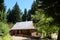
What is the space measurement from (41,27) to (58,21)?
19309mm

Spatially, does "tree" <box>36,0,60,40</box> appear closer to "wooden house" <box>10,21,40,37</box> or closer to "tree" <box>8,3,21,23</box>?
"wooden house" <box>10,21,40,37</box>

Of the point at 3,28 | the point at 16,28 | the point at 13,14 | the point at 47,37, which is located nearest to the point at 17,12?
the point at 13,14

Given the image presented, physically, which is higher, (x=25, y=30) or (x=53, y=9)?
(x=53, y=9)

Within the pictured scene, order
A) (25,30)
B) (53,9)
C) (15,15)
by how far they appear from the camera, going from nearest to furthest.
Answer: (53,9) < (25,30) < (15,15)

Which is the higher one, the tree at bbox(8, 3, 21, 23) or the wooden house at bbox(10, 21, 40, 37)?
the tree at bbox(8, 3, 21, 23)

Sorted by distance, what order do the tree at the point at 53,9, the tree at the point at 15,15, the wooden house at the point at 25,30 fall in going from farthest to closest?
the tree at the point at 15,15 < the wooden house at the point at 25,30 < the tree at the point at 53,9

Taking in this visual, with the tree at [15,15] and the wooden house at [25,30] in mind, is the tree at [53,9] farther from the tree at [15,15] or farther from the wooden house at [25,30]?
the tree at [15,15]

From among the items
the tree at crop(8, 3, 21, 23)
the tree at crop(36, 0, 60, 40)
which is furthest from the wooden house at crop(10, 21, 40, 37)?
the tree at crop(36, 0, 60, 40)

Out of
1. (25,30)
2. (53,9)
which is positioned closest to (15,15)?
(25,30)

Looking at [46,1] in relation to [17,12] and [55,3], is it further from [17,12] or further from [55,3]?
[17,12]

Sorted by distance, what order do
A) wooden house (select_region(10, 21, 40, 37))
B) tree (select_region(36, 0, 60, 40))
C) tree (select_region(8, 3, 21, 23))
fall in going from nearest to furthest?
tree (select_region(36, 0, 60, 40)) → wooden house (select_region(10, 21, 40, 37)) → tree (select_region(8, 3, 21, 23))

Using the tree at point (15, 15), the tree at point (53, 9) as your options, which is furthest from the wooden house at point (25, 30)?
the tree at point (53, 9)

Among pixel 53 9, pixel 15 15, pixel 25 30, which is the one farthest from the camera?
pixel 15 15

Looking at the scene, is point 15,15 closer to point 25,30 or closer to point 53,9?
point 25,30
